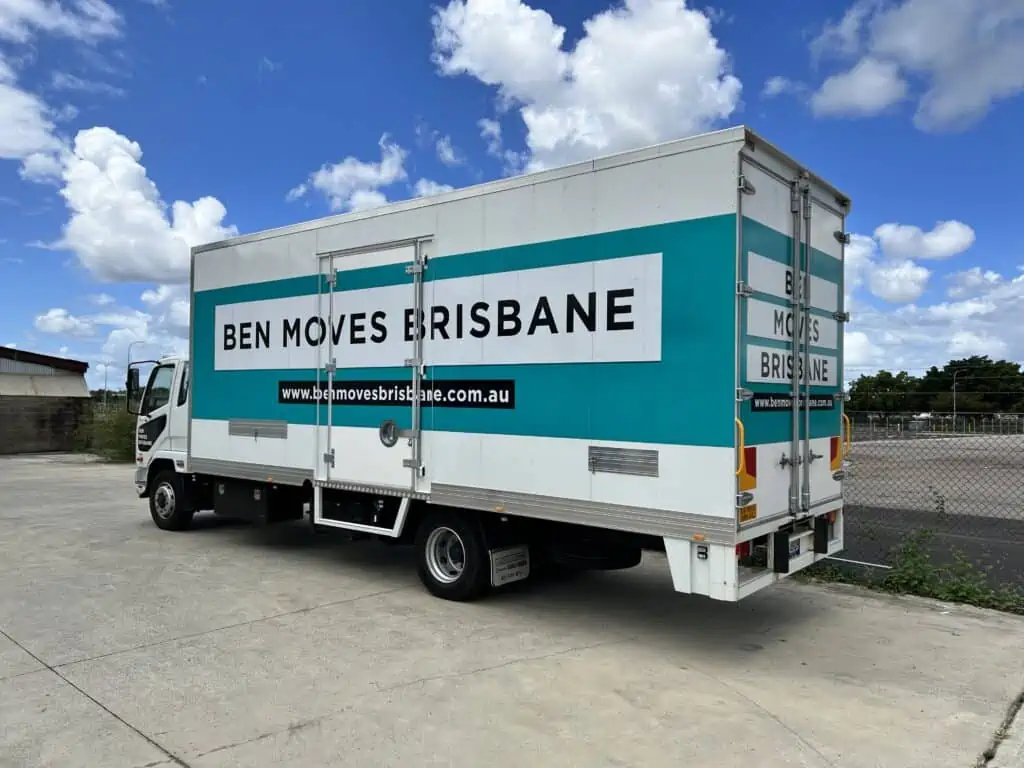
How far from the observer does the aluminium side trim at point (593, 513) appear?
16.1 ft

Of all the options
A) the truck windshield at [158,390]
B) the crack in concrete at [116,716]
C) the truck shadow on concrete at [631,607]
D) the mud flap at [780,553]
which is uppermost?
the truck windshield at [158,390]

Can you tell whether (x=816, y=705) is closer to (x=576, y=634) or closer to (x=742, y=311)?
(x=576, y=634)

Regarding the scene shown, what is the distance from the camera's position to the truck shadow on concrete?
580 cm

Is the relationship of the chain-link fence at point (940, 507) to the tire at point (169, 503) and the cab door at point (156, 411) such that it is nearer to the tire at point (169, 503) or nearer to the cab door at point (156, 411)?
the tire at point (169, 503)

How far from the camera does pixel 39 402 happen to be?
25.9 m

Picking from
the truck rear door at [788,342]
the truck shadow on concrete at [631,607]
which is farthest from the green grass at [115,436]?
the truck rear door at [788,342]

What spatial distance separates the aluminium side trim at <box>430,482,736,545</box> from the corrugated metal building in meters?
A: 24.4

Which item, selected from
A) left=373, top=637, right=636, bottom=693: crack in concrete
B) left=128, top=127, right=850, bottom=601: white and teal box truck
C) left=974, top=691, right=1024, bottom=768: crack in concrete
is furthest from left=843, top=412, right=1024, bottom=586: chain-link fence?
left=373, top=637, right=636, bottom=693: crack in concrete

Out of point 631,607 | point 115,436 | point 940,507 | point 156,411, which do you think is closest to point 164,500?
point 156,411

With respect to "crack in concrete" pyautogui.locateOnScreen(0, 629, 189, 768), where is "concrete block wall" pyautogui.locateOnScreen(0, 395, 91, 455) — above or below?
above

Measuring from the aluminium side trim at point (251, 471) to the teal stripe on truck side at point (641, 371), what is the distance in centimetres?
133

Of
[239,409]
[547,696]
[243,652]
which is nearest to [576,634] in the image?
[547,696]

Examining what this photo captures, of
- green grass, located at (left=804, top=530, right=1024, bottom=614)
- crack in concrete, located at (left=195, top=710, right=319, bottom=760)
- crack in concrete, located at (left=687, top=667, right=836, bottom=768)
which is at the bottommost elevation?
crack in concrete, located at (left=195, top=710, right=319, bottom=760)

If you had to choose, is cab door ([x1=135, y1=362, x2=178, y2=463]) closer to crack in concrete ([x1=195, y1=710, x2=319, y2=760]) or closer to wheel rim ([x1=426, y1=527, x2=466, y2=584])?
wheel rim ([x1=426, y1=527, x2=466, y2=584])
